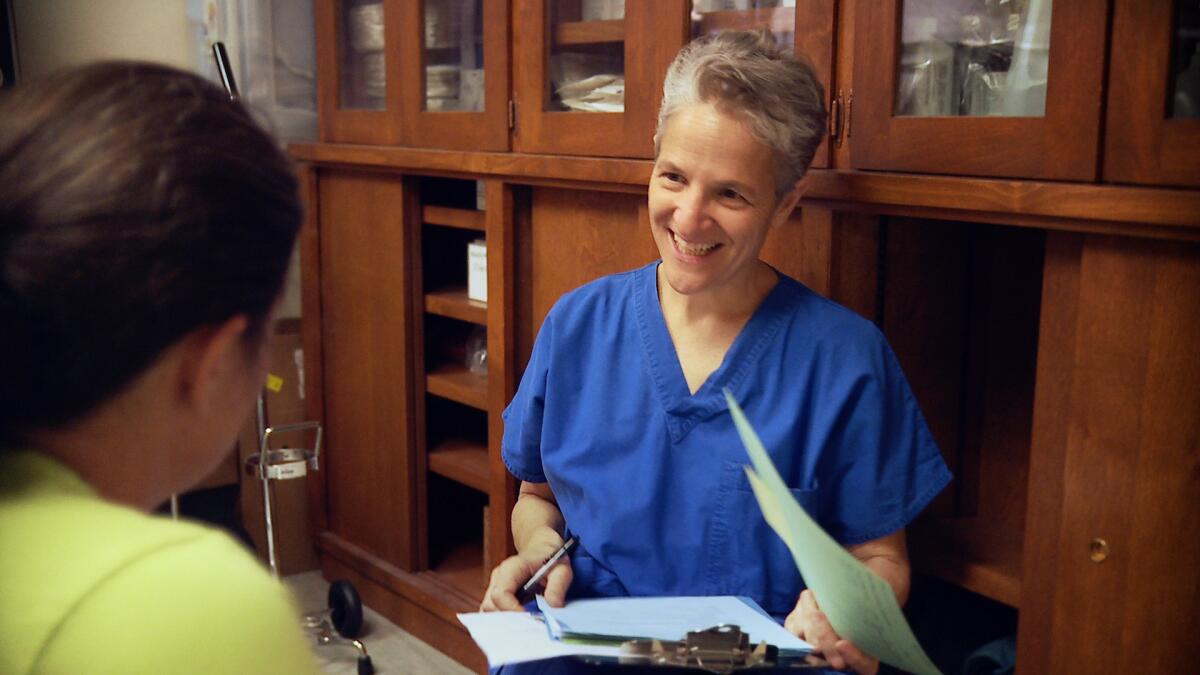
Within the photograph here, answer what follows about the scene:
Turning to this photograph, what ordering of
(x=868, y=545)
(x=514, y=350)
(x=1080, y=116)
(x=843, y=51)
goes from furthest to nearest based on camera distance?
(x=514, y=350) < (x=843, y=51) < (x=868, y=545) < (x=1080, y=116)

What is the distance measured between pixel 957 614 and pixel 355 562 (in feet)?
4.83

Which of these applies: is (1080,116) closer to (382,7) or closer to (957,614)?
(957,614)

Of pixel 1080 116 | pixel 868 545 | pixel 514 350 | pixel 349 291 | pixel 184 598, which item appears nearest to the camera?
pixel 184 598

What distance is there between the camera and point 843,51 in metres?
1.52

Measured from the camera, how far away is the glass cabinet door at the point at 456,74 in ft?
6.97

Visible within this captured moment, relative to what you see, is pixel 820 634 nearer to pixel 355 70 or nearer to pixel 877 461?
pixel 877 461

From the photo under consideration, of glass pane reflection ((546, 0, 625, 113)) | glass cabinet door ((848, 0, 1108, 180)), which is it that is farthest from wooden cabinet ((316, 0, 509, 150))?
glass cabinet door ((848, 0, 1108, 180))

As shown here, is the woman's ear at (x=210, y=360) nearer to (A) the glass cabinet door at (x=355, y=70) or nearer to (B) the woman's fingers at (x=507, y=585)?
(B) the woman's fingers at (x=507, y=585)

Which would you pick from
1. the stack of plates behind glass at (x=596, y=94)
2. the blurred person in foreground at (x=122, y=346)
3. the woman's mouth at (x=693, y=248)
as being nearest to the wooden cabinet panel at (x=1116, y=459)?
the woman's mouth at (x=693, y=248)

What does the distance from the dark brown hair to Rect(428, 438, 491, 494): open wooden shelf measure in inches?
66.9

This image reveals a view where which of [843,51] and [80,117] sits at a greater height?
[843,51]

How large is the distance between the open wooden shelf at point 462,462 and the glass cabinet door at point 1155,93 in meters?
1.46

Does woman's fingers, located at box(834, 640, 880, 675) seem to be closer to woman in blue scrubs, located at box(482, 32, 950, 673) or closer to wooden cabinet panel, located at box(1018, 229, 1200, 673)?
woman in blue scrubs, located at box(482, 32, 950, 673)

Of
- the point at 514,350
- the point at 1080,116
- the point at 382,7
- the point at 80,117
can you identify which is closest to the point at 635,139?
the point at 514,350
